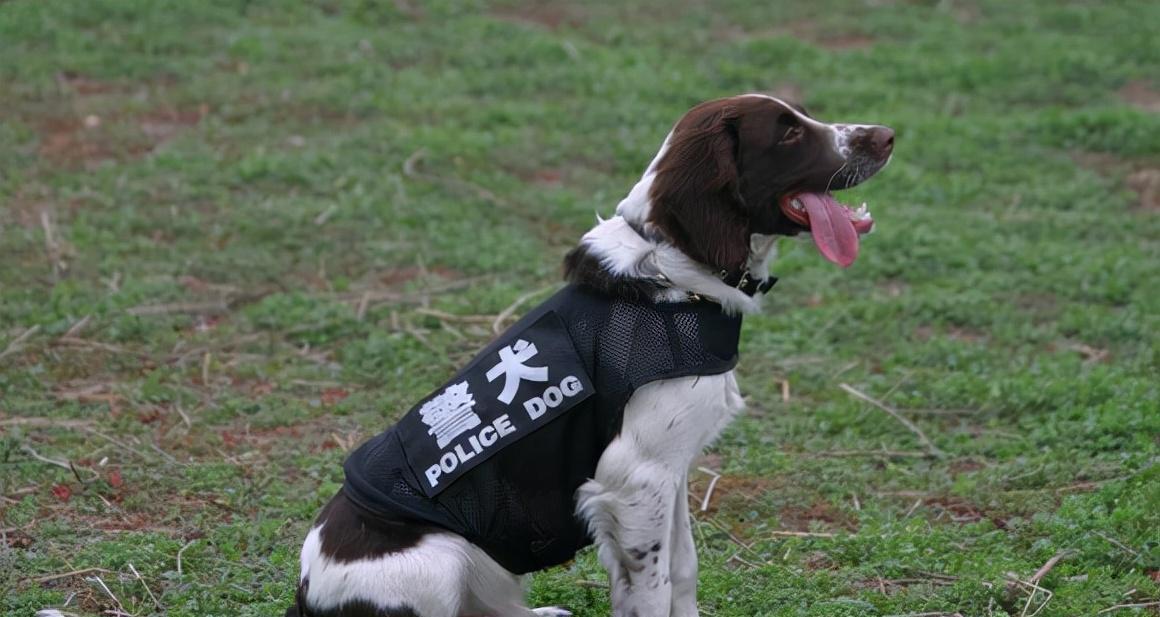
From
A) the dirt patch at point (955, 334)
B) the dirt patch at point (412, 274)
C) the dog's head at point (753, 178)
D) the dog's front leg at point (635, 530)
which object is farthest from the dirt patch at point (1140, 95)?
the dog's front leg at point (635, 530)

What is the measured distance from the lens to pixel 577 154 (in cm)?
1044

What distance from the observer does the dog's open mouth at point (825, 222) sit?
4414mm

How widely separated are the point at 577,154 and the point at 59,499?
5409 millimetres

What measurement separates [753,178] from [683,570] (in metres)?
1.28

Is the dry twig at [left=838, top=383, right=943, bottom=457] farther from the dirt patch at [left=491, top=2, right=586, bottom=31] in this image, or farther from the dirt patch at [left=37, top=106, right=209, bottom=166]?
the dirt patch at [left=491, top=2, right=586, bottom=31]

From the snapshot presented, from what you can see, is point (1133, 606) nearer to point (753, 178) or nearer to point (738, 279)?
point (738, 279)

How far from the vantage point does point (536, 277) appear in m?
8.45

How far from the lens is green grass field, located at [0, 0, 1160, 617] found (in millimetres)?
5434

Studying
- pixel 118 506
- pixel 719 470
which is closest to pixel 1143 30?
pixel 719 470

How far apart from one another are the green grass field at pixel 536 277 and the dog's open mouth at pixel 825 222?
4.21 feet

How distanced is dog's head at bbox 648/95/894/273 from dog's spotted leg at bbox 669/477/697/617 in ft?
2.82

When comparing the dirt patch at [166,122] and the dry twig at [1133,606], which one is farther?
the dirt patch at [166,122]

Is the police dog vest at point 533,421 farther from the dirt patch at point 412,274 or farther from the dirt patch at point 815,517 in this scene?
the dirt patch at point 412,274

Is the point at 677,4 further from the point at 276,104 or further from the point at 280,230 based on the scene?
the point at 280,230
